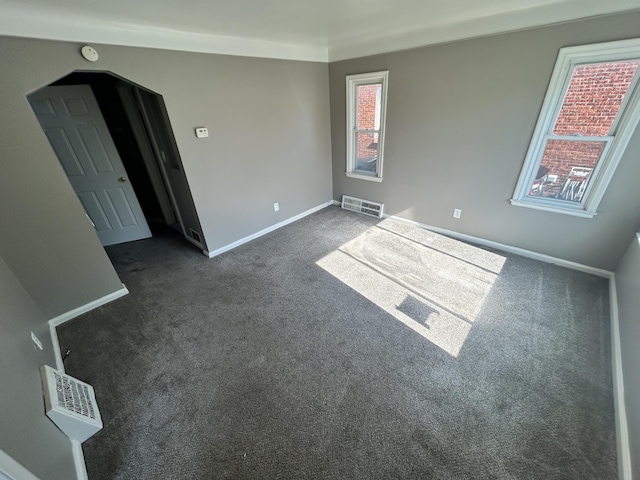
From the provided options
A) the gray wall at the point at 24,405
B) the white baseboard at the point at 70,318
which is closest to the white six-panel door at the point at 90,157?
the white baseboard at the point at 70,318

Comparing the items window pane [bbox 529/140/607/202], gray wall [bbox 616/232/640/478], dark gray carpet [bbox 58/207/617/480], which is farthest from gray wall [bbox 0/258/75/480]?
window pane [bbox 529/140/607/202]

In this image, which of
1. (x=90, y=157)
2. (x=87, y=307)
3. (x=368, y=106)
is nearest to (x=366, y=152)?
(x=368, y=106)

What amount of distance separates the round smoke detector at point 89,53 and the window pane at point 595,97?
3937 mm

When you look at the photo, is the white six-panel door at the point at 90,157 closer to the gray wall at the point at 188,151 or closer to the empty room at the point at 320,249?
the empty room at the point at 320,249

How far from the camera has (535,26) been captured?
6.97 feet

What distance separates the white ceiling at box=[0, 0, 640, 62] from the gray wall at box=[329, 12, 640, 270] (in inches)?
4.3

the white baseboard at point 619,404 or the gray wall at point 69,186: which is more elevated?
the gray wall at point 69,186

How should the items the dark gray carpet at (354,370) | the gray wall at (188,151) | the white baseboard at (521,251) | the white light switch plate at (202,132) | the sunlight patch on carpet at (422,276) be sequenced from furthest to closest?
the white light switch plate at (202,132)
the white baseboard at (521,251)
the sunlight patch on carpet at (422,276)
the gray wall at (188,151)
the dark gray carpet at (354,370)

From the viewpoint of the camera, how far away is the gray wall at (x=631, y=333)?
4.06 feet

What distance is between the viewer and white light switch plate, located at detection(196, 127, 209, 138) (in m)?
2.64

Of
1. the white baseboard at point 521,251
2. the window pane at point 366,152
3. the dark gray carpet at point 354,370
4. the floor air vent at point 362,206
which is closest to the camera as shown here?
the dark gray carpet at point 354,370

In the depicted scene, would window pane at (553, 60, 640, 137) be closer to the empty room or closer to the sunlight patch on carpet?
the empty room

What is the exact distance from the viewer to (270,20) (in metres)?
2.22

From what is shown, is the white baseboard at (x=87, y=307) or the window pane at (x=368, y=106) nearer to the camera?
the white baseboard at (x=87, y=307)
